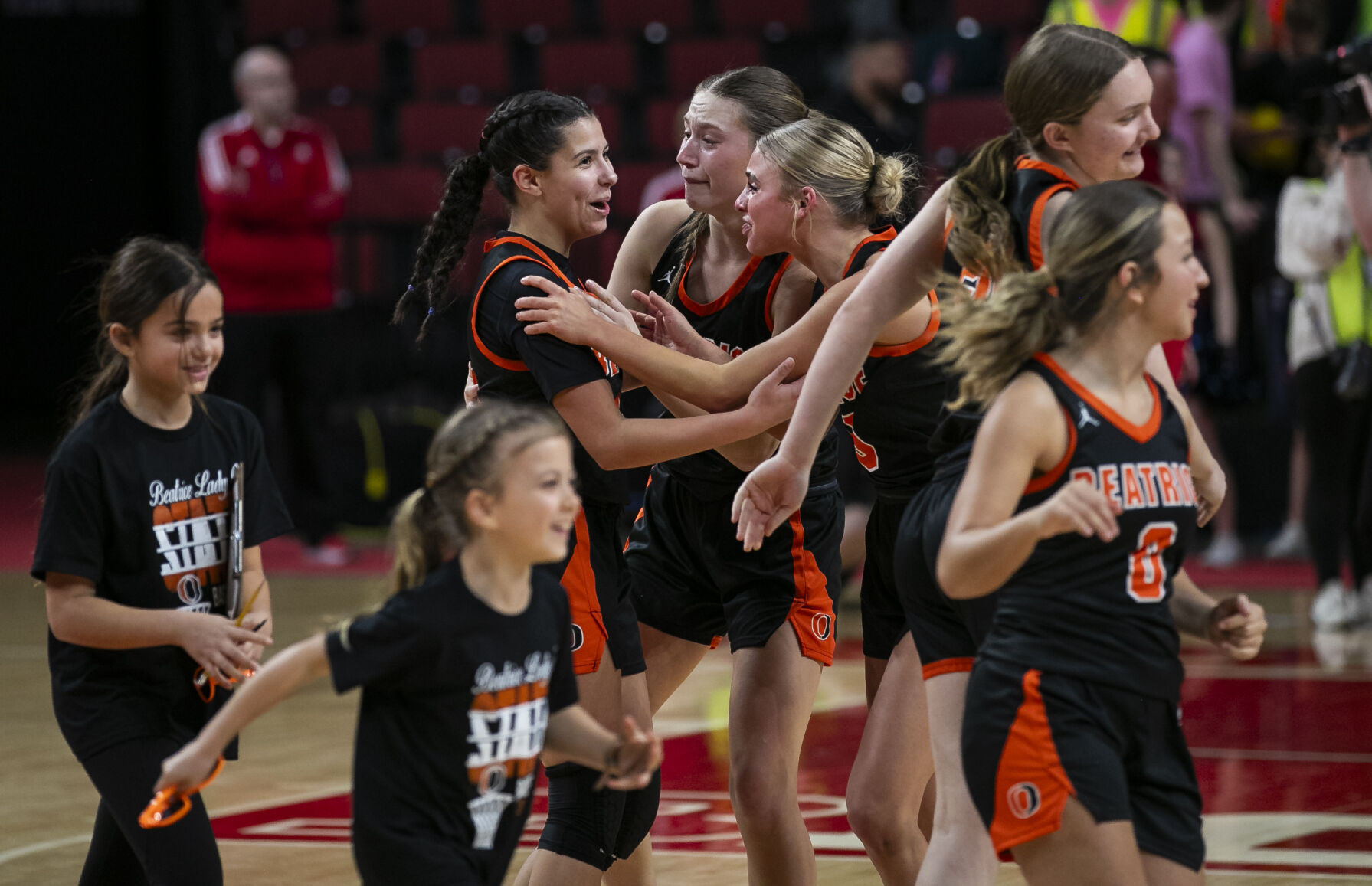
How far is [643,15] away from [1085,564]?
10048 millimetres

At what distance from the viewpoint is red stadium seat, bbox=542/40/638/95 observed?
39.9 ft

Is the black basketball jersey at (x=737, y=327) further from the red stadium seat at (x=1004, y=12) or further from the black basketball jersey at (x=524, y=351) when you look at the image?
the red stadium seat at (x=1004, y=12)

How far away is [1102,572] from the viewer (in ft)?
9.25

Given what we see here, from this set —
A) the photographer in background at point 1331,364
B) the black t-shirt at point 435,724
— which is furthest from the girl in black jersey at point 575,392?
the photographer in background at point 1331,364

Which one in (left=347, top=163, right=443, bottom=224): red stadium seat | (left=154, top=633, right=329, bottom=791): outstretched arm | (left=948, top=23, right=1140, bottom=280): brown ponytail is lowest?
(left=347, top=163, right=443, bottom=224): red stadium seat

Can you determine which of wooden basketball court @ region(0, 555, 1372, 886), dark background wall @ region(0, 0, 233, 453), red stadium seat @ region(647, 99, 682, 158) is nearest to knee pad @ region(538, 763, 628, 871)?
wooden basketball court @ region(0, 555, 1372, 886)

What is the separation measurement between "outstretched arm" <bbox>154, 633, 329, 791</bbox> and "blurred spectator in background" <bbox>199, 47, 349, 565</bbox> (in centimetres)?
722

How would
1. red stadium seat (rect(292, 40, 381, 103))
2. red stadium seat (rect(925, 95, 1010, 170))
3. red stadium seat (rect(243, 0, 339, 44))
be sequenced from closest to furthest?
red stadium seat (rect(925, 95, 1010, 170))
red stadium seat (rect(292, 40, 381, 103))
red stadium seat (rect(243, 0, 339, 44))

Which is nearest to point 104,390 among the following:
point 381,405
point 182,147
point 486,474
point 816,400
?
point 486,474

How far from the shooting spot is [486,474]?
2.82 meters

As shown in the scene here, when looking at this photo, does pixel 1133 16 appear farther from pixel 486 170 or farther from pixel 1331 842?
pixel 486 170

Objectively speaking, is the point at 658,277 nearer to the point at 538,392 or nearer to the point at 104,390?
the point at 538,392

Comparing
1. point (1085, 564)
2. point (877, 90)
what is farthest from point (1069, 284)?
point (877, 90)

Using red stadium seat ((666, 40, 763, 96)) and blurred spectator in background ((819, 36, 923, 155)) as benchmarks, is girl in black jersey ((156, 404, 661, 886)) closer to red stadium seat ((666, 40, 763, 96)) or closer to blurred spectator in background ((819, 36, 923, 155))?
blurred spectator in background ((819, 36, 923, 155))
